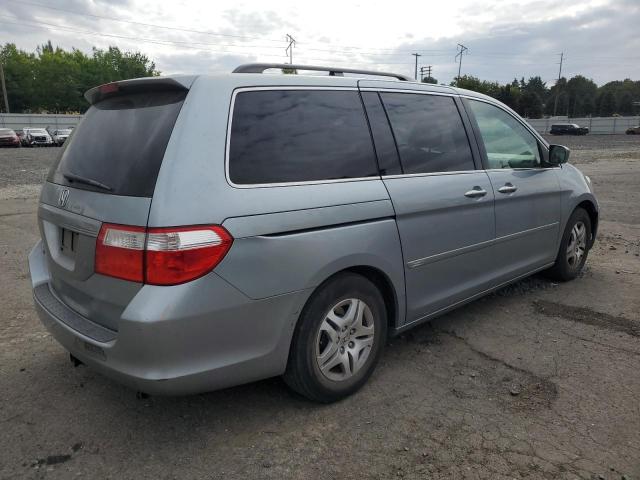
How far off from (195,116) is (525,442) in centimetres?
229

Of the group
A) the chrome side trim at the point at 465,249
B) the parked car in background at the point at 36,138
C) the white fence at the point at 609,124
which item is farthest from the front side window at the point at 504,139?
the white fence at the point at 609,124

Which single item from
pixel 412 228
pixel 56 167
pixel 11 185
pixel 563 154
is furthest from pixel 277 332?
pixel 11 185

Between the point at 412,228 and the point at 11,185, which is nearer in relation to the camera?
the point at 412,228

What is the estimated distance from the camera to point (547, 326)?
4.12 meters

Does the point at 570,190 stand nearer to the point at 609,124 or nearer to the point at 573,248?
the point at 573,248

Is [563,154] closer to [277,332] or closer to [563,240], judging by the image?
[563,240]

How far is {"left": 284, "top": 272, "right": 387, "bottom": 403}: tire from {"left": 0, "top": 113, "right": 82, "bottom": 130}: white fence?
56.2 metres

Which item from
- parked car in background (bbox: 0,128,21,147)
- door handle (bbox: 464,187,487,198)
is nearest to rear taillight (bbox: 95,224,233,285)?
door handle (bbox: 464,187,487,198)

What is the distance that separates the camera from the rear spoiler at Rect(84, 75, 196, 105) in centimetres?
260

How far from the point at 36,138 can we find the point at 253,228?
42678 millimetres

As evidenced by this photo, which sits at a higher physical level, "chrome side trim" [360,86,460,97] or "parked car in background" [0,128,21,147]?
"chrome side trim" [360,86,460,97]

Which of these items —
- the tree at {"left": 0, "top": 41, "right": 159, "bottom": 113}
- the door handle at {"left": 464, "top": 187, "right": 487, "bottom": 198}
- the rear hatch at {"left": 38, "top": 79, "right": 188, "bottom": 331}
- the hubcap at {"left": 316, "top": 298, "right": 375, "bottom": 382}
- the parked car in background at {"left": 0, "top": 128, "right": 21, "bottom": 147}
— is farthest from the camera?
the tree at {"left": 0, "top": 41, "right": 159, "bottom": 113}

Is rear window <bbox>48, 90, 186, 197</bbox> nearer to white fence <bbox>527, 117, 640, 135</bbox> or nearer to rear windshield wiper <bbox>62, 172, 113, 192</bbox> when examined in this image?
rear windshield wiper <bbox>62, 172, 113, 192</bbox>

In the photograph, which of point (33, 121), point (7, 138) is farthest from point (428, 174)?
Answer: point (33, 121)
